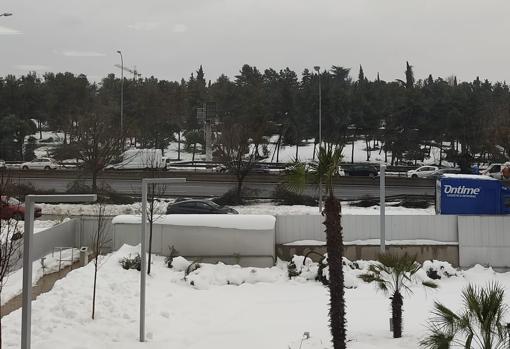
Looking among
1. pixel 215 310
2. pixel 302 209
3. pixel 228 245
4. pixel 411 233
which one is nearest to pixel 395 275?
pixel 215 310

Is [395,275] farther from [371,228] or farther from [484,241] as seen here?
[484,241]

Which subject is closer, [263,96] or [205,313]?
[205,313]

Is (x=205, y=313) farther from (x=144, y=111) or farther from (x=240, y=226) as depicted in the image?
(x=144, y=111)

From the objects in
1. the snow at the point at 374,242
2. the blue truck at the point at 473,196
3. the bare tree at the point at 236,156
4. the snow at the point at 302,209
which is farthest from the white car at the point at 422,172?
the snow at the point at 374,242

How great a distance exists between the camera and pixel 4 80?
265ft

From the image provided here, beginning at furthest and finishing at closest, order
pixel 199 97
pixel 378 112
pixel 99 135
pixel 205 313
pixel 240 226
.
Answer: pixel 199 97 → pixel 378 112 → pixel 99 135 → pixel 240 226 → pixel 205 313

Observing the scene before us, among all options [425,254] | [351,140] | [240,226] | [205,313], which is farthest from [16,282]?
[351,140]

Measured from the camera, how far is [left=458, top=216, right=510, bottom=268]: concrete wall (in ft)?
61.6

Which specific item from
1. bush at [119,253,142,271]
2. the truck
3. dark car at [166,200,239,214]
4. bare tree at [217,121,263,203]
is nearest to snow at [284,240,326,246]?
bush at [119,253,142,271]

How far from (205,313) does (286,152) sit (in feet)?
219

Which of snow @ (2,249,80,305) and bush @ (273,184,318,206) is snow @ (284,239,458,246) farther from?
bush @ (273,184,318,206)

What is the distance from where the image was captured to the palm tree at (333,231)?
9.58m

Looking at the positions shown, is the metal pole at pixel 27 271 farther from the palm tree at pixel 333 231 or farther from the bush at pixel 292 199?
the bush at pixel 292 199

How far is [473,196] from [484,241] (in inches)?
123
